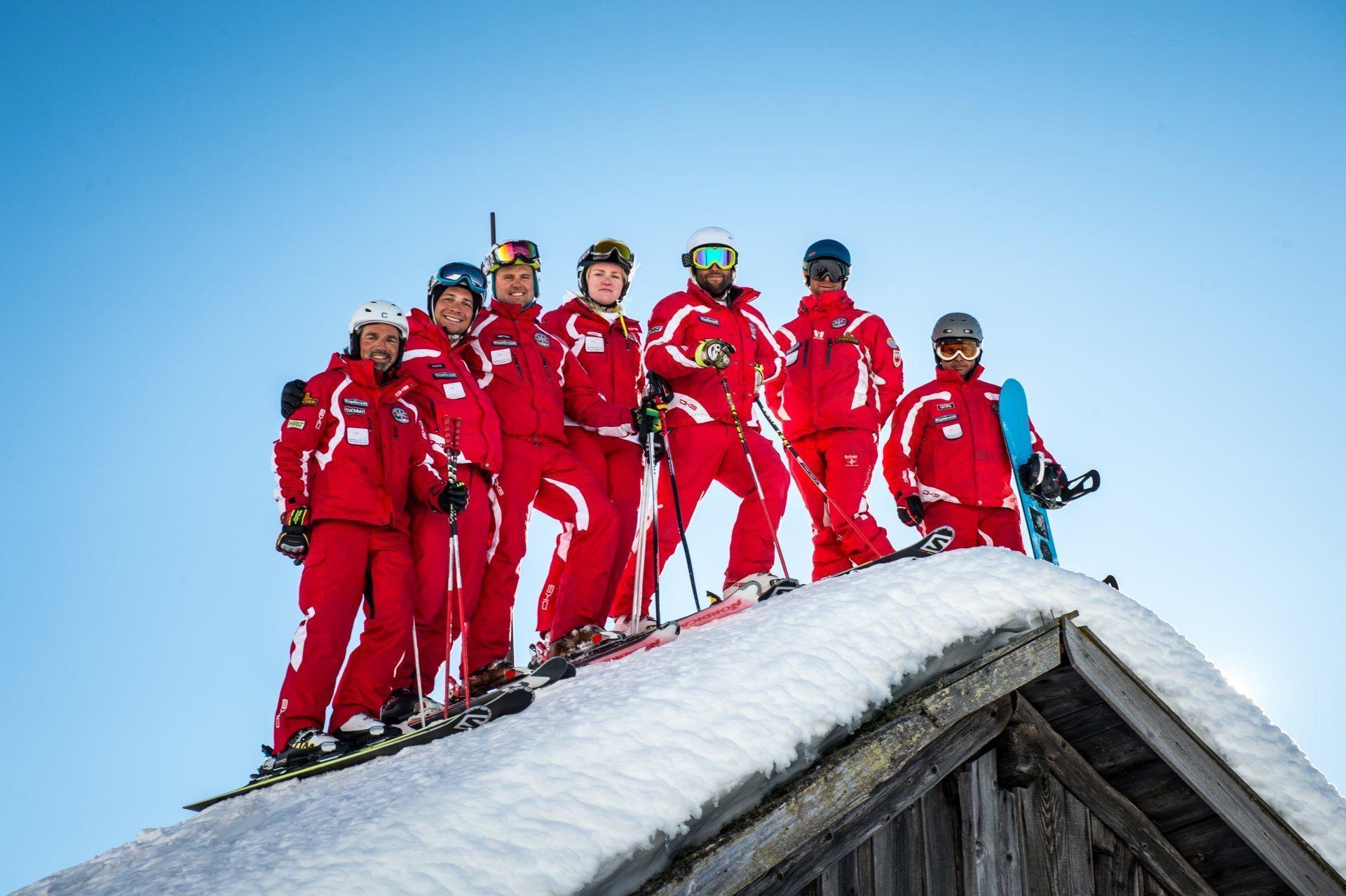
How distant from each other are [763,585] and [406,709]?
218cm

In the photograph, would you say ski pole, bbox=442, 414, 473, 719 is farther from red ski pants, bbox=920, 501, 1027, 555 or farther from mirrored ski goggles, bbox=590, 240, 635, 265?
red ski pants, bbox=920, 501, 1027, 555

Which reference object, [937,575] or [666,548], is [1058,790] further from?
[666,548]

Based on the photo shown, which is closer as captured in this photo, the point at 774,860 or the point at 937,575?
the point at 774,860

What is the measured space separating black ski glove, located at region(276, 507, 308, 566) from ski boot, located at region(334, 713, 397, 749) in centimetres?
95

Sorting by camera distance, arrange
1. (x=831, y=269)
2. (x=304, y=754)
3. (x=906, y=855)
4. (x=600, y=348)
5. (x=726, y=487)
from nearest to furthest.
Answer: (x=906, y=855), (x=304, y=754), (x=726, y=487), (x=600, y=348), (x=831, y=269)

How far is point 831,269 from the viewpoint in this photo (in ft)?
27.0

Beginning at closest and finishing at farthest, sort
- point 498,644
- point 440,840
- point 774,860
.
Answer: point 440,840 → point 774,860 → point 498,644

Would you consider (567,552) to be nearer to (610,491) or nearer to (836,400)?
(610,491)

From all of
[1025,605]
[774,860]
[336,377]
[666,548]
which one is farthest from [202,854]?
[666,548]

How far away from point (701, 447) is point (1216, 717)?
3877 millimetres

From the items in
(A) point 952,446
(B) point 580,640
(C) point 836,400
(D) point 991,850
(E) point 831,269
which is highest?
(E) point 831,269

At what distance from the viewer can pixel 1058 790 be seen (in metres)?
4.34

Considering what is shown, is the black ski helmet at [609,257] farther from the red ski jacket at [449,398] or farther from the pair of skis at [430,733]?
the pair of skis at [430,733]

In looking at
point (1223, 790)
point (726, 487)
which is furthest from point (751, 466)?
point (1223, 790)
